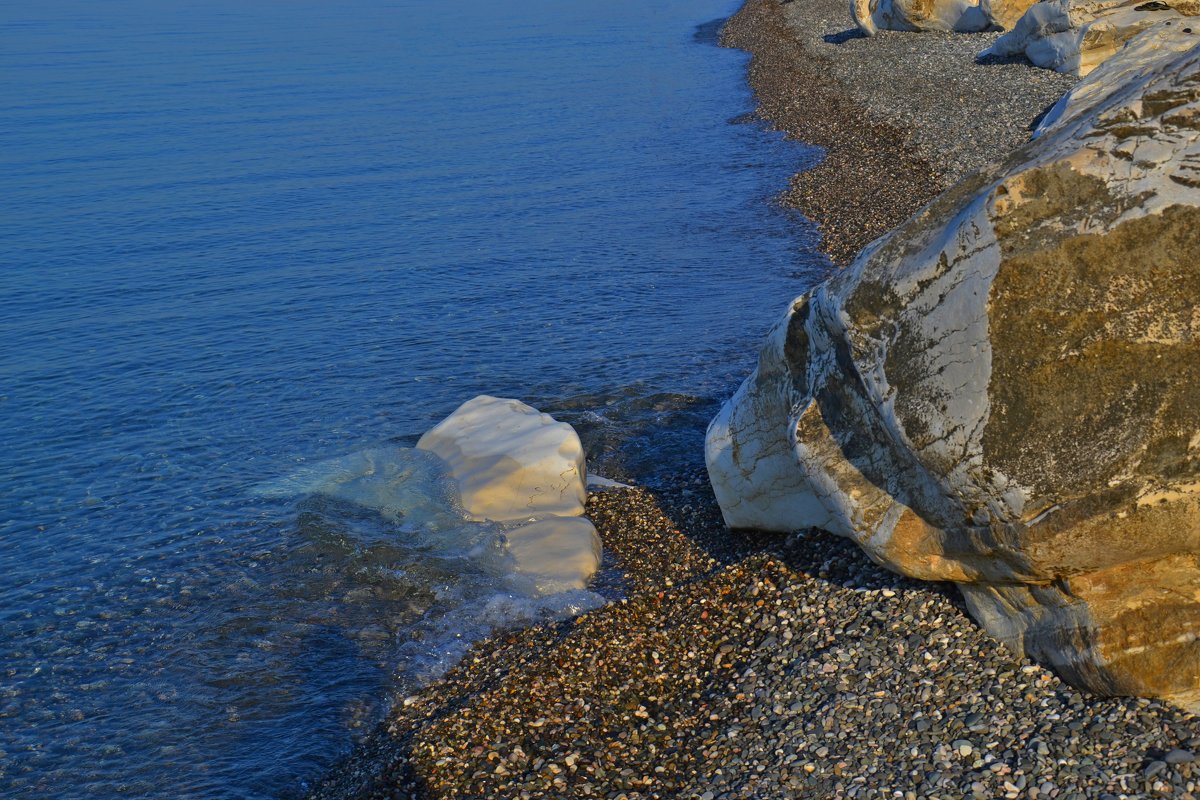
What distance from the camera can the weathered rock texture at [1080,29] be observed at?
29219mm

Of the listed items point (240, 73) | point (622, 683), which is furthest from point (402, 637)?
point (240, 73)

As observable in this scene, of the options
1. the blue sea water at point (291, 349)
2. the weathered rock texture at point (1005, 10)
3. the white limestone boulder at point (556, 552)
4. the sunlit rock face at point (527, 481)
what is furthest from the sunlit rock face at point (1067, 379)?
the weathered rock texture at point (1005, 10)

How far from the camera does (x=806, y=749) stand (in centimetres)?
845

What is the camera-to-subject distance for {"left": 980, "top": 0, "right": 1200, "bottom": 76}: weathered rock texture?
2922 centimetres

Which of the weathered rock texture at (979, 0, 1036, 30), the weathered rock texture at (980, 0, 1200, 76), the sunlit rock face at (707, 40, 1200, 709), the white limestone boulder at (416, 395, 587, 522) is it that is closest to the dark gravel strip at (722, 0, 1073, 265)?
the weathered rock texture at (980, 0, 1200, 76)

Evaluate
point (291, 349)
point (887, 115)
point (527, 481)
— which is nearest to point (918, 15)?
point (887, 115)

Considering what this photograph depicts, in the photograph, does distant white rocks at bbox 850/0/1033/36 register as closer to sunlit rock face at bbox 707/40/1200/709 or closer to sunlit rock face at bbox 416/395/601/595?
sunlit rock face at bbox 416/395/601/595

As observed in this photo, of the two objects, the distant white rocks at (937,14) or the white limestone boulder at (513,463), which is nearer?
the white limestone boulder at (513,463)

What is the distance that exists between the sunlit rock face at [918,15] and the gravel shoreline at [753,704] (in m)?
36.1

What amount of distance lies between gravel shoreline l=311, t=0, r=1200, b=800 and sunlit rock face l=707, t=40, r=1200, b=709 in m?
0.58

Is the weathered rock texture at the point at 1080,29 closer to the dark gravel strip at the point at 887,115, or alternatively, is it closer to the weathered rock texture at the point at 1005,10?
the dark gravel strip at the point at 887,115

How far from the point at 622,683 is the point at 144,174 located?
1304 inches

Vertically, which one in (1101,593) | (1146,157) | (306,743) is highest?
(1146,157)

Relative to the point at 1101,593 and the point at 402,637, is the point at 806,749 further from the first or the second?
the point at 402,637
